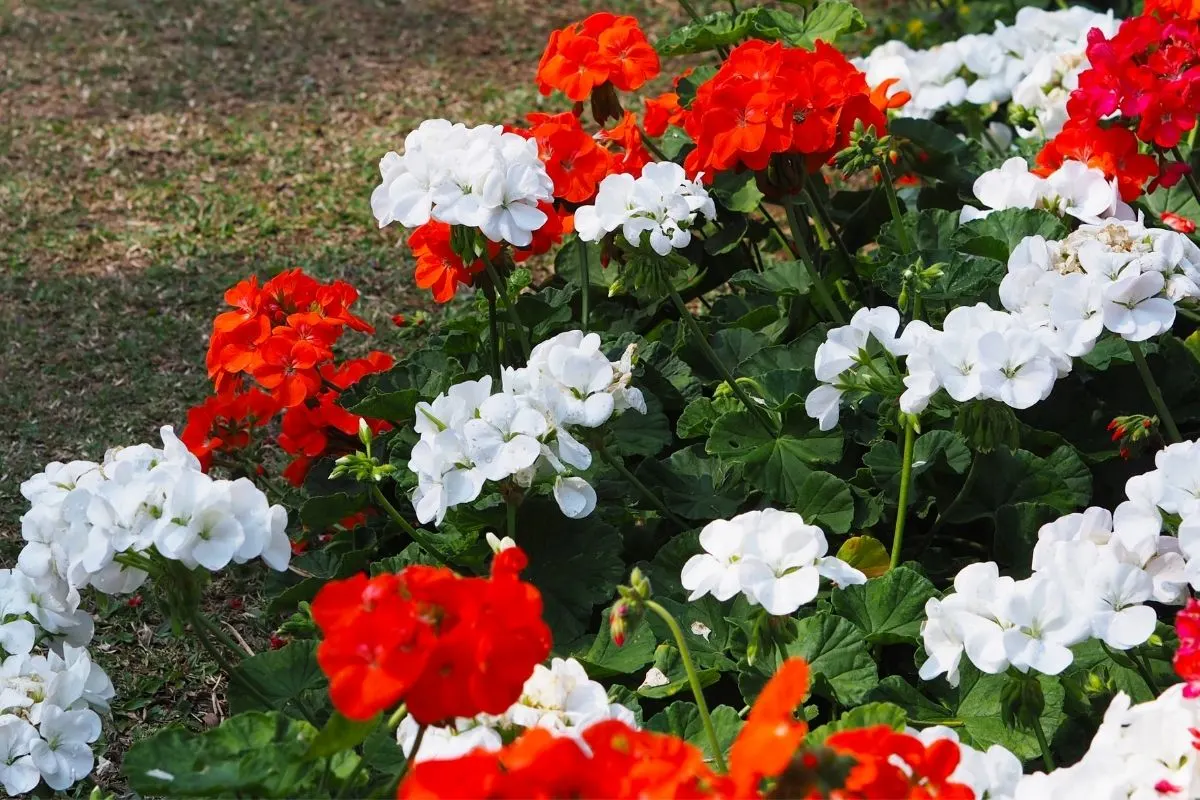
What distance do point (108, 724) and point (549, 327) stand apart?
1.01 meters

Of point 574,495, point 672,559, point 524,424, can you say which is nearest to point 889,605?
point 672,559

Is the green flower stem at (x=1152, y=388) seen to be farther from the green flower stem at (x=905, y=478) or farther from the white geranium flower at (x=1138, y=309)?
the green flower stem at (x=905, y=478)

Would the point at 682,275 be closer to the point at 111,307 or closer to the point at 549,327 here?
the point at 549,327

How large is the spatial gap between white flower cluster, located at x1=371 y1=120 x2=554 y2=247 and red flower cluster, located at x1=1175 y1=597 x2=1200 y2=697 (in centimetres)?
103

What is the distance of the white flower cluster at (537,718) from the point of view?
4.44 feet

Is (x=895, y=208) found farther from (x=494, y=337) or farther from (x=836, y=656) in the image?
(x=836, y=656)

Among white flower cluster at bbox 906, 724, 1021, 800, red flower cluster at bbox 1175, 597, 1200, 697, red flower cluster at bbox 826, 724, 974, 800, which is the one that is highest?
red flower cluster at bbox 826, 724, 974, 800

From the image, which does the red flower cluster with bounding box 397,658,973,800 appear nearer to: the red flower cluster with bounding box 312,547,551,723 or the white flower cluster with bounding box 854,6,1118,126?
the red flower cluster with bounding box 312,547,551,723

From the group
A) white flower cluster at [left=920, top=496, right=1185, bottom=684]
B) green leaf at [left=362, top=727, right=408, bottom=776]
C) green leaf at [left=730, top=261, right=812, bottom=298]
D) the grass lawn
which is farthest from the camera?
the grass lawn

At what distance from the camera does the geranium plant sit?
4.13 ft

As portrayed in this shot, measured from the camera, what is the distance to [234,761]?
1.32 metres

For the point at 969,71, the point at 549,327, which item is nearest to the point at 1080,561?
the point at 549,327

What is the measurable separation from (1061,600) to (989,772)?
8.6 inches

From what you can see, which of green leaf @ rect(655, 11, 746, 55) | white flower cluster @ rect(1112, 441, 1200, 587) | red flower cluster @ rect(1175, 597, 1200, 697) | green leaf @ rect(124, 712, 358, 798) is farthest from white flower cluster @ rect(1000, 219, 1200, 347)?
green leaf @ rect(124, 712, 358, 798)
